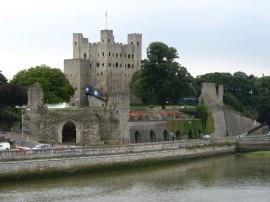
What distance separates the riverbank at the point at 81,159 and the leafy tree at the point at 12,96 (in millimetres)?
15485

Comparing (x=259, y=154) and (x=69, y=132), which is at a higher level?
(x=69, y=132)

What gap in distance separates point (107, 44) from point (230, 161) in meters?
41.1

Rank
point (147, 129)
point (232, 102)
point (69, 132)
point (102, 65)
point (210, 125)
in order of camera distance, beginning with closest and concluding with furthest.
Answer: point (69, 132)
point (147, 129)
point (210, 125)
point (232, 102)
point (102, 65)

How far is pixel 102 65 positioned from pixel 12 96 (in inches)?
1362

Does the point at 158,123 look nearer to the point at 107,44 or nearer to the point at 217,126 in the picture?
the point at 217,126

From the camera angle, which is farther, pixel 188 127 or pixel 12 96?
pixel 188 127

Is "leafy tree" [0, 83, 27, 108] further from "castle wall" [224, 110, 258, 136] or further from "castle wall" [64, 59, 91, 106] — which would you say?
"castle wall" [64, 59, 91, 106]

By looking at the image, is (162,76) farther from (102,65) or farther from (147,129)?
(102,65)

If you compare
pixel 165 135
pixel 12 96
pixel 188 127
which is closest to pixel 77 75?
pixel 188 127

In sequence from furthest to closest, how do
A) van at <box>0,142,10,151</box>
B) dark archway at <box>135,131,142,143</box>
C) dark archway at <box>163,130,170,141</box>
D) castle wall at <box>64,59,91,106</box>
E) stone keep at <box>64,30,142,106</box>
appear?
stone keep at <box>64,30,142,106</box>, castle wall at <box>64,59,91,106</box>, dark archway at <box>163,130,170,141</box>, dark archway at <box>135,131,142,143</box>, van at <box>0,142,10,151</box>

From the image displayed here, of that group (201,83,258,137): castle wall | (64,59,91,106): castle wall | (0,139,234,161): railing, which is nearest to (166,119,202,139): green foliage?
(201,83,258,137): castle wall

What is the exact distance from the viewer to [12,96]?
58.4 m

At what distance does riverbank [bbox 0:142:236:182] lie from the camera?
38.1 metres

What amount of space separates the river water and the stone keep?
43877 millimetres
